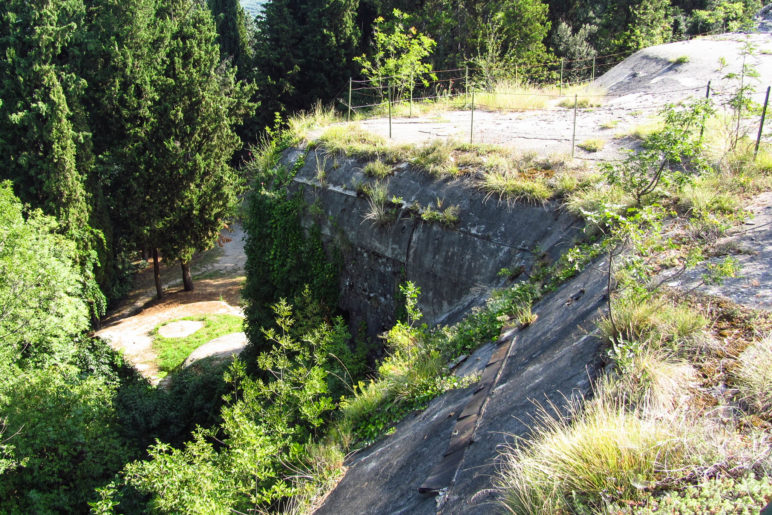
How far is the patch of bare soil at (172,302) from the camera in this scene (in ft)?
53.6

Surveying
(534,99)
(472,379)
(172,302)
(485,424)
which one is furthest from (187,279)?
(485,424)

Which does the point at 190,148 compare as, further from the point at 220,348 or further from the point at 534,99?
the point at 534,99

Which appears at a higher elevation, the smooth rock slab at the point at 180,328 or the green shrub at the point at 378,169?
the green shrub at the point at 378,169

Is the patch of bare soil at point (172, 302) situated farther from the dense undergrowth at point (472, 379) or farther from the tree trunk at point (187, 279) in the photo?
the dense undergrowth at point (472, 379)

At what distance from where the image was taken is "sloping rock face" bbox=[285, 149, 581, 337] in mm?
7336

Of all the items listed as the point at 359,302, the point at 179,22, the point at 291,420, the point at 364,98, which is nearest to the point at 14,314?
the point at 359,302

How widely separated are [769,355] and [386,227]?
21.8ft

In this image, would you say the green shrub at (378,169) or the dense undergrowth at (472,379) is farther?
the green shrub at (378,169)

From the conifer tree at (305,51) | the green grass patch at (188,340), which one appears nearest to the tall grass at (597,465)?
the green grass patch at (188,340)

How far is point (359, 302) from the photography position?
10039 millimetres

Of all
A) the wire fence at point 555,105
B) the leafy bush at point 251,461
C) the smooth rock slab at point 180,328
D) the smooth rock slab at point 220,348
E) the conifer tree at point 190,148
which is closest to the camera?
the leafy bush at point 251,461

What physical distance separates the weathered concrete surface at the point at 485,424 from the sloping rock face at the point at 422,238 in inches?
85.2

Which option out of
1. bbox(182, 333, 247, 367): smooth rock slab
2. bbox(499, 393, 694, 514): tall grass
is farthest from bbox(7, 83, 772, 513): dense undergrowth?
bbox(182, 333, 247, 367): smooth rock slab

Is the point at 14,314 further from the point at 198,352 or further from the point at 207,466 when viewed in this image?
the point at 207,466
